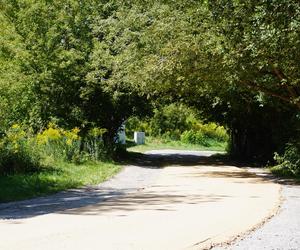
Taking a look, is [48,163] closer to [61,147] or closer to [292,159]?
[61,147]

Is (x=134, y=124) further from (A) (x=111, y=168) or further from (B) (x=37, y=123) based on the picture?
(A) (x=111, y=168)

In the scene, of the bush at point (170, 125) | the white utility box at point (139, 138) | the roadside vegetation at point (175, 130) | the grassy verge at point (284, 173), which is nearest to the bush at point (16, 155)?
the grassy verge at point (284, 173)

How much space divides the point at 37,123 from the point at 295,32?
610 inches

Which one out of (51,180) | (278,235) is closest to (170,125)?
(51,180)


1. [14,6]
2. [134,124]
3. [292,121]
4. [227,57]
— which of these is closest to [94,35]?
[14,6]

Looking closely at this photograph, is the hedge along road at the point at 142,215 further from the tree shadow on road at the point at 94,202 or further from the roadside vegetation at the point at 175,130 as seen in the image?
the roadside vegetation at the point at 175,130

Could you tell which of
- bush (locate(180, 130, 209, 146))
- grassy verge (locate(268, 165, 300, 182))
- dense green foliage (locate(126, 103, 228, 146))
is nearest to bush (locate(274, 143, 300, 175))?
grassy verge (locate(268, 165, 300, 182))

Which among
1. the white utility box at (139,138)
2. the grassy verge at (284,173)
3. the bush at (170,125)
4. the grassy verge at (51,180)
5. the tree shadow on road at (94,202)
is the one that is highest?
the bush at (170,125)

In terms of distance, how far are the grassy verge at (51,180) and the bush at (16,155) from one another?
19.1 inches

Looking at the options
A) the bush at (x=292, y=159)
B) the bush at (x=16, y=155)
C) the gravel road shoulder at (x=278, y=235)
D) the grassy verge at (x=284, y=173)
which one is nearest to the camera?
the gravel road shoulder at (x=278, y=235)

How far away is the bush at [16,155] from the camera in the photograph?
18.6 m

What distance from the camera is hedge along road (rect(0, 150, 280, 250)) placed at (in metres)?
8.66

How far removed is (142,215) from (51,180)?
6.99m

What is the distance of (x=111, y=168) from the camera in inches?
914
